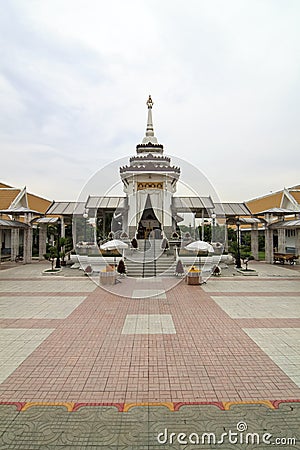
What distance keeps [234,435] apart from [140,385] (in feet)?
Result: 5.60

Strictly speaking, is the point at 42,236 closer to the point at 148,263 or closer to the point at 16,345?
the point at 148,263

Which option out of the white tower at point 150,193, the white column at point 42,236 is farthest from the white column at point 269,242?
the white column at point 42,236

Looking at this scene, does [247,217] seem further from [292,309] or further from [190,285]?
[292,309]

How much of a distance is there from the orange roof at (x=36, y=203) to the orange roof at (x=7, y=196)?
6.60 ft

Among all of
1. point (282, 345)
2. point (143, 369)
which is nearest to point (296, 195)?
point (282, 345)

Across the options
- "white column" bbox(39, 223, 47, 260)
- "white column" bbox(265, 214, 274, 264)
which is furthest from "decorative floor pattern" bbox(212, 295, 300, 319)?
"white column" bbox(39, 223, 47, 260)

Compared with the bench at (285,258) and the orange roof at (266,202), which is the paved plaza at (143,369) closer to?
the bench at (285,258)

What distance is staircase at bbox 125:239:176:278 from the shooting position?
1711 cm

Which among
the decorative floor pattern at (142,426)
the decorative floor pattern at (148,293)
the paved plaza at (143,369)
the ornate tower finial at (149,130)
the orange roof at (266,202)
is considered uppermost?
the ornate tower finial at (149,130)

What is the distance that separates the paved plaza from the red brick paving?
0.02 meters

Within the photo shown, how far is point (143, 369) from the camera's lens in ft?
18.9

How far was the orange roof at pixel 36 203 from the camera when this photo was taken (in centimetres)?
2880

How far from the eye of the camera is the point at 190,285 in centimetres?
1434

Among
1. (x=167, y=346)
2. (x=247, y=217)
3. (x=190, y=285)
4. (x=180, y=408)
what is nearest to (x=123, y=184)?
(x=247, y=217)
